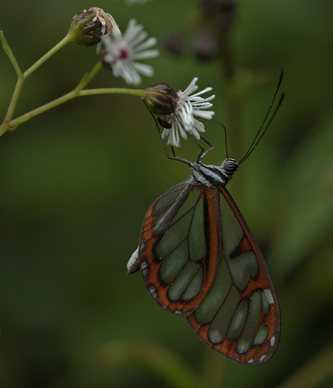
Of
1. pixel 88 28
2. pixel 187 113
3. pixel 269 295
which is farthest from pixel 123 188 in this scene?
pixel 88 28

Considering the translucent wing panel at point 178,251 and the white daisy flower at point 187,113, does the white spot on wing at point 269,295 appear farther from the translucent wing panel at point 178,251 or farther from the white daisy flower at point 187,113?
the white daisy flower at point 187,113

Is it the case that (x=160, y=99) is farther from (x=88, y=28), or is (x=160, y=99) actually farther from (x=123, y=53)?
(x=88, y=28)

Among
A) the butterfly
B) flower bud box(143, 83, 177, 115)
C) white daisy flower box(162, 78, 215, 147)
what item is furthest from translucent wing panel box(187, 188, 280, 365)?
flower bud box(143, 83, 177, 115)

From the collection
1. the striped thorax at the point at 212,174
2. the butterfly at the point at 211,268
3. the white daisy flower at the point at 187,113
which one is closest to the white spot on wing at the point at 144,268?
the butterfly at the point at 211,268

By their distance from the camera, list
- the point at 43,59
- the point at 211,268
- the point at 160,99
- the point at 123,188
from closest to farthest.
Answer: the point at 43,59, the point at 160,99, the point at 211,268, the point at 123,188

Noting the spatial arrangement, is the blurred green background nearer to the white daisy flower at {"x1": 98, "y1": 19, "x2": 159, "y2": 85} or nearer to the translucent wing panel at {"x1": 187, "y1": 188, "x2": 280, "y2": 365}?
the translucent wing panel at {"x1": 187, "y1": 188, "x2": 280, "y2": 365}

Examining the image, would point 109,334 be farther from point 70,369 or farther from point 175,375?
point 175,375
